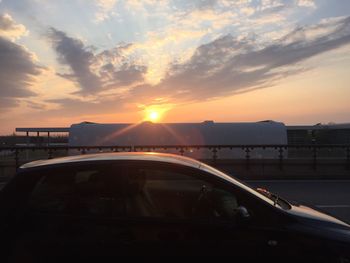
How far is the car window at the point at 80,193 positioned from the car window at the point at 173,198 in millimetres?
123

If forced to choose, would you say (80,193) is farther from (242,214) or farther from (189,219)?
(242,214)

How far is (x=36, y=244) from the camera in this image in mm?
3904

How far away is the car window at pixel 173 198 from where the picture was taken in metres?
4.08

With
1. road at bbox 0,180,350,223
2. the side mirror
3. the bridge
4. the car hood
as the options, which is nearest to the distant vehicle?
the bridge

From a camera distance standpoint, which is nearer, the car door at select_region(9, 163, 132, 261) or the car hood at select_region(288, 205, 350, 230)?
the car door at select_region(9, 163, 132, 261)

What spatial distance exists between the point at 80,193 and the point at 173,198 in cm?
84

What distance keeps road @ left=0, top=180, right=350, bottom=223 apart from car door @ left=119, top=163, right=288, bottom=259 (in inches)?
251

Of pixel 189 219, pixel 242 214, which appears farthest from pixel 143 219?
pixel 242 214

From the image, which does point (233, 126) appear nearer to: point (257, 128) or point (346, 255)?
point (257, 128)

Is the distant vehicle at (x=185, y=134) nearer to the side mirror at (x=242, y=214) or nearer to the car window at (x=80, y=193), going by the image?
the car window at (x=80, y=193)

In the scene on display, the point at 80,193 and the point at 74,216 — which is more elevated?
the point at 80,193

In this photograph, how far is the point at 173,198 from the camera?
4359 millimetres

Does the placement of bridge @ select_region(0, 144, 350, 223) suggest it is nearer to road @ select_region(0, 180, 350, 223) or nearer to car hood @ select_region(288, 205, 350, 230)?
road @ select_region(0, 180, 350, 223)

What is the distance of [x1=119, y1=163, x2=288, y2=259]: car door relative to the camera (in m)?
3.91
